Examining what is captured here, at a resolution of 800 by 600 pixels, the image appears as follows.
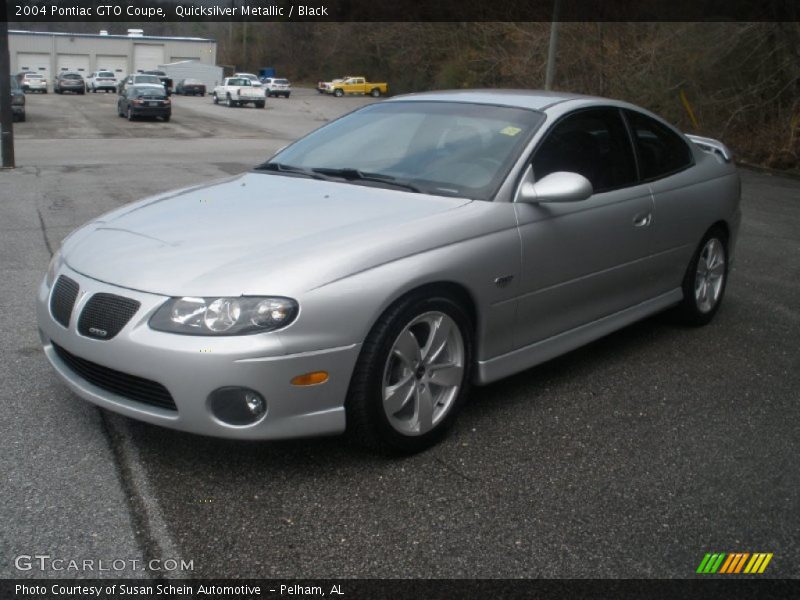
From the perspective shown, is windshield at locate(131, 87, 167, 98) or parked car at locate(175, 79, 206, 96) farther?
parked car at locate(175, 79, 206, 96)

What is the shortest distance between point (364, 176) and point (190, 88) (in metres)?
67.4

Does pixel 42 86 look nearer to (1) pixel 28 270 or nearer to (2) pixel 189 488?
(1) pixel 28 270

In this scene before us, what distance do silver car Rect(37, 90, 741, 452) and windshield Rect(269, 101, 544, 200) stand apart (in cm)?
1

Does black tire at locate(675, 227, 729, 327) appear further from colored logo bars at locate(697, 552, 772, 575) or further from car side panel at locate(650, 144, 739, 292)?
colored logo bars at locate(697, 552, 772, 575)

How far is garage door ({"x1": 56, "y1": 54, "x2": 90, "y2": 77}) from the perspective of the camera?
7844cm

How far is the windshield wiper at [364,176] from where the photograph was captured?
444cm

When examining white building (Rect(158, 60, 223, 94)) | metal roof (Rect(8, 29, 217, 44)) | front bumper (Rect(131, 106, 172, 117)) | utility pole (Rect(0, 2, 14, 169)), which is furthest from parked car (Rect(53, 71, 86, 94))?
utility pole (Rect(0, 2, 14, 169))

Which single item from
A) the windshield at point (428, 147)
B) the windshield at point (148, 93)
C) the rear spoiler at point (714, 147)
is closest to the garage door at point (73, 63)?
the windshield at point (148, 93)

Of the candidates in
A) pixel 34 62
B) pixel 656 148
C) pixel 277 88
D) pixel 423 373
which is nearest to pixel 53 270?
pixel 423 373

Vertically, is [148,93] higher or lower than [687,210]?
lower

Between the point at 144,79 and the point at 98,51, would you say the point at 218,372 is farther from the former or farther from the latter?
the point at 98,51

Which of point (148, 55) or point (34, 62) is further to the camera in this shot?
point (148, 55)

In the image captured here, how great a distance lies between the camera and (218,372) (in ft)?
10.9

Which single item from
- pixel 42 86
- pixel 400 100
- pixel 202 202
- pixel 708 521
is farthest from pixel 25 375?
pixel 42 86
